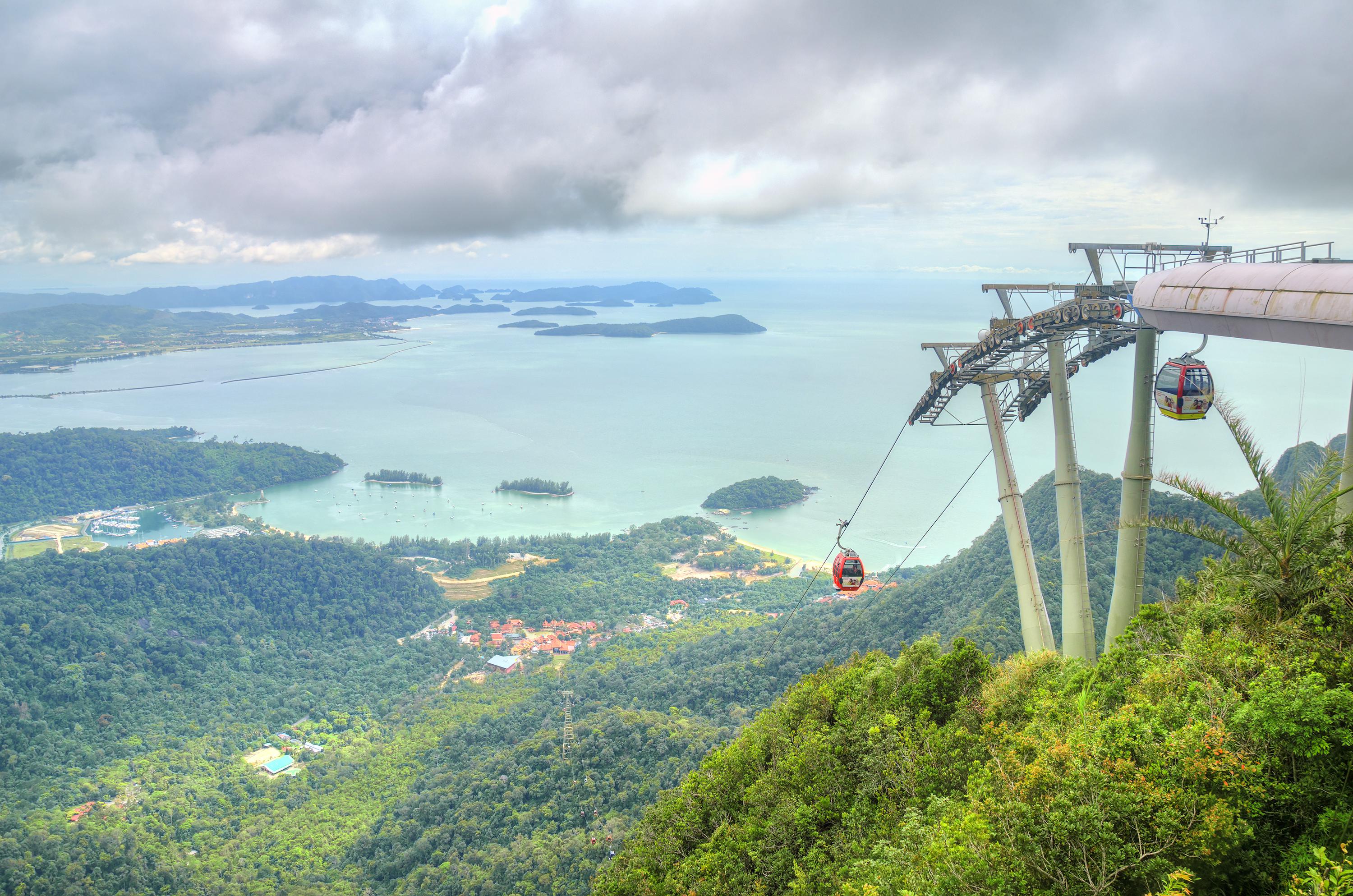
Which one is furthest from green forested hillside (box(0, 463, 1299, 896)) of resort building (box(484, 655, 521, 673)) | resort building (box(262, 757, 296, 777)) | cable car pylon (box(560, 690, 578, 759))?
resort building (box(484, 655, 521, 673))

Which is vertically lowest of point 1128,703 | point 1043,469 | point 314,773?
point 314,773

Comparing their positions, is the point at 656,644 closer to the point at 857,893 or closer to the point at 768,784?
the point at 768,784

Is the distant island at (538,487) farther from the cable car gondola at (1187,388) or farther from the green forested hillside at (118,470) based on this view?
the cable car gondola at (1187,388)

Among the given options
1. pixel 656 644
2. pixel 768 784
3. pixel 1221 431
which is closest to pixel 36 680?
pixel 656 644

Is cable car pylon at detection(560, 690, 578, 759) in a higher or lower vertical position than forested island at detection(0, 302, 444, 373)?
lower

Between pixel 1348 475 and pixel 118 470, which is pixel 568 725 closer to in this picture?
pixel 1348 475

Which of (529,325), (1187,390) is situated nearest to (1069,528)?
(1187,390)

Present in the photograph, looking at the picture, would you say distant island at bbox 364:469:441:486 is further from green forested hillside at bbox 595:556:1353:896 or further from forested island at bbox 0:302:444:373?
forested island at bbox 0:302:444:373
